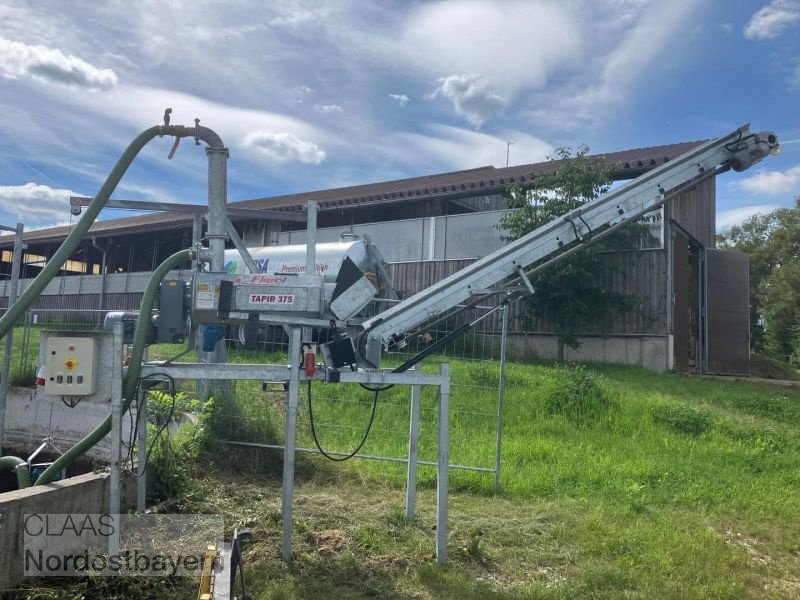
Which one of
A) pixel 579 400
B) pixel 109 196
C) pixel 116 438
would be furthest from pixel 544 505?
pixel 109 196

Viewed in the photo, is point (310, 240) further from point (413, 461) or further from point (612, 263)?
point (612, 263)

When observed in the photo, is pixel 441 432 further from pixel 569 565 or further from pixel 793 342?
pixel 793 342

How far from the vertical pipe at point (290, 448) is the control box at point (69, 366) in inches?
52.9

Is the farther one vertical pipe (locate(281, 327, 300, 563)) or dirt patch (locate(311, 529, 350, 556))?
dirt patch (locate(311, 529, 350, 556))

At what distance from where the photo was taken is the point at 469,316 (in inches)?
322

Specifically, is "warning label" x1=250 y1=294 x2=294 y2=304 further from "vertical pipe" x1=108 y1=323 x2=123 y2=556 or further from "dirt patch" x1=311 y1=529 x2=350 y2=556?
"dirt patch" x1=311 y1=529 x2=350 y2=556

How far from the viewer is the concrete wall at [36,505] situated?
3.73 metres

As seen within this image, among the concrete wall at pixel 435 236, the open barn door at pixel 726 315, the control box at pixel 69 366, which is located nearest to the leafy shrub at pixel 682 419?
the concrete wall at pixel 435 236

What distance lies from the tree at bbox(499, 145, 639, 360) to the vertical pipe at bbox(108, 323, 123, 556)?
33.8 ft

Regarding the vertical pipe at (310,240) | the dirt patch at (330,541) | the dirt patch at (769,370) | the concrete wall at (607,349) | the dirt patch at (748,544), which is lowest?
the dirt patch at (748,544)

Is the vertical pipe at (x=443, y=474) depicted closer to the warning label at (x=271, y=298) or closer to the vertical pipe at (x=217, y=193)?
the warning label at (x=271, y=298)

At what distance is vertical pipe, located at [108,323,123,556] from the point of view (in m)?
3.99

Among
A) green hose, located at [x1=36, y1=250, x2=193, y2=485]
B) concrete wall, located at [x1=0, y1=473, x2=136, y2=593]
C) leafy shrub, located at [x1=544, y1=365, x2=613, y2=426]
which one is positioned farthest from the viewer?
leafy shrub, located at [x1=544, y1=365, x2=613, y2=426]

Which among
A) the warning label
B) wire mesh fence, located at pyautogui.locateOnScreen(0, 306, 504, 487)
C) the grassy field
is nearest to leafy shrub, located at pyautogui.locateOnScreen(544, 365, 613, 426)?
the grassy field
